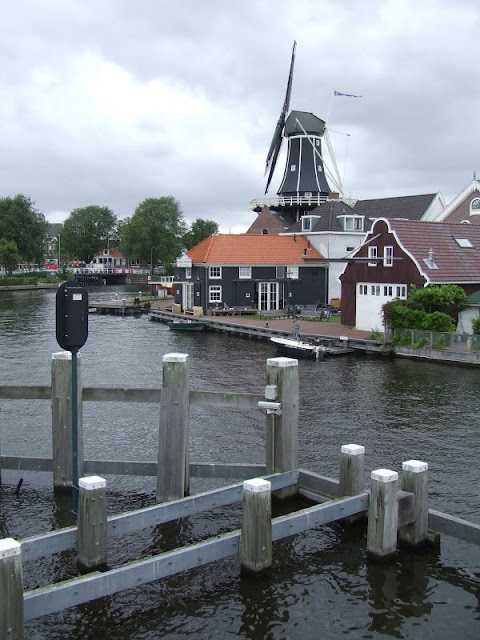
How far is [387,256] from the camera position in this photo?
39.8 m

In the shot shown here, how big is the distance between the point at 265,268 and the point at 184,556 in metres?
47.9

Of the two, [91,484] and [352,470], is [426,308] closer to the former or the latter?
[352,470]

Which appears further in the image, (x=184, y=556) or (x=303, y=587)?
(x=303, y=587)

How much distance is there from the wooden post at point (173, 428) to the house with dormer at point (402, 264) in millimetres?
28152

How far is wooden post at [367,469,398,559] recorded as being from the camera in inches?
377

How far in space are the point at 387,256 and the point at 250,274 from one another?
17.8 m

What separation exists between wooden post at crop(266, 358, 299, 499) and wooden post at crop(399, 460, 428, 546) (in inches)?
85.9

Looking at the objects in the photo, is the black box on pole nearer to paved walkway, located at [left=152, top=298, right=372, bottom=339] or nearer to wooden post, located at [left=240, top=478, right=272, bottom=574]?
wooden post, located at [left=240, top=478, right=272, bottom=574]

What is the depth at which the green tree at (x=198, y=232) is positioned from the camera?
140887 millimetres

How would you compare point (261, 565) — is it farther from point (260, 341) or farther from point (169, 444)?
point (260, 341)

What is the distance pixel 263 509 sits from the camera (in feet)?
29.4

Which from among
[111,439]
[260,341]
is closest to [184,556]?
A: [111,439]

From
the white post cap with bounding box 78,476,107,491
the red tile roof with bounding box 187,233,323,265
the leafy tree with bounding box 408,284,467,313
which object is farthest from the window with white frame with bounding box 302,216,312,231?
the white post cap with bounding box 78,476,107,491

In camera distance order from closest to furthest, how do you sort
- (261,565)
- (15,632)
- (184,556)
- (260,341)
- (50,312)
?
(15,632), (184,556), (261,565), (260,341), (50,312)
